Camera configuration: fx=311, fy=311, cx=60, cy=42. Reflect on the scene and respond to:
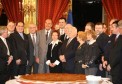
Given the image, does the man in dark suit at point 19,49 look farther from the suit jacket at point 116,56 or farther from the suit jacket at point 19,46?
the suit jacket at point 116,56

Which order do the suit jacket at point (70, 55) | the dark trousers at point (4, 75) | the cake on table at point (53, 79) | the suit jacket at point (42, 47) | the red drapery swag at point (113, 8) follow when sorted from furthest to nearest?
the red drapery swag at point (113, 8)
the suit jacket at point (42, 47)
the dark trousers at point (4, 75)
the suit jacket at point (70, 55)
the cake on table at point (53, 79)

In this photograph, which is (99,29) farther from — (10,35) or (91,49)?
(10,35)

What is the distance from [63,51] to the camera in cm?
696

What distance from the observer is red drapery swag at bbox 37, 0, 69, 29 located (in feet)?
31.2

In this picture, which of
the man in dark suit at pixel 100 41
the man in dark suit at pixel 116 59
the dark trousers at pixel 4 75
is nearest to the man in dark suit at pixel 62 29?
the man in dark suit at pixel 100 41

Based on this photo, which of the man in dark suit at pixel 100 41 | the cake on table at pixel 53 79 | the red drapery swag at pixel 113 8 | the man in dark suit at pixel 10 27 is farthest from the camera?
the red drapery swag at pixel 113 8

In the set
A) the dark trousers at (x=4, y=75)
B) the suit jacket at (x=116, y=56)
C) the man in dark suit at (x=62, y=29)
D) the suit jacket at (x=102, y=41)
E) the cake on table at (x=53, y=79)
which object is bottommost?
the dark trousers at (x=4, y=75)

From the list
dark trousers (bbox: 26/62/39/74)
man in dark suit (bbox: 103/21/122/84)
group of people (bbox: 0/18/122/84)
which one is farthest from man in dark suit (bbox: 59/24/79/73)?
dark trousers (bbox: 26/62/39/74)

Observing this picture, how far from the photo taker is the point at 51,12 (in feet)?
31.3

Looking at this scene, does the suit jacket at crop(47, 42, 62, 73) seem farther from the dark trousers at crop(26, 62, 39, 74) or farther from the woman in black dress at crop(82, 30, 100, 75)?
the woman in black dress at crop(82, 30, 100, 75)

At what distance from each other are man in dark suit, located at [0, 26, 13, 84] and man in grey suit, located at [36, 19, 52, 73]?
83 cm

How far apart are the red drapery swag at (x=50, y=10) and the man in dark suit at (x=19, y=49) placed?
6.49 feet

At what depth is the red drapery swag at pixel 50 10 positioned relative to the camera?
9.50 meters

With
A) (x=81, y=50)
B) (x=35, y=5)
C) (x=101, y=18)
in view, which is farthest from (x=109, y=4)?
(x=81, y=50)
